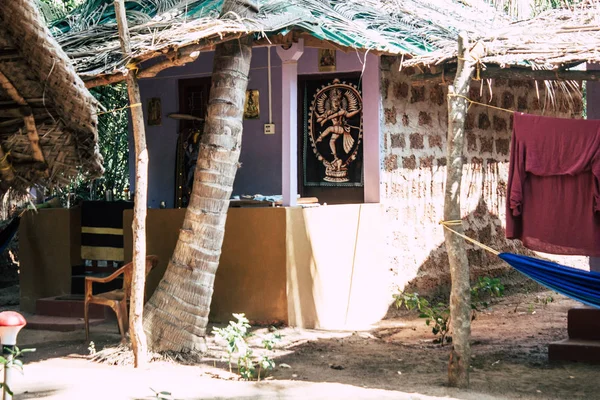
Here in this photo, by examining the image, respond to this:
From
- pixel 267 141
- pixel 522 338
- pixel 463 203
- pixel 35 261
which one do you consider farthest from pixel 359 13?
pixel 35 261

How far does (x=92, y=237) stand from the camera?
983cm

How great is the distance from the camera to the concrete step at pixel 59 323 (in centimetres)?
867

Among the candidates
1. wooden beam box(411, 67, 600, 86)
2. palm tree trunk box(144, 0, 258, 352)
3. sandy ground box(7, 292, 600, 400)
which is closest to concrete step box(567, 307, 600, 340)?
sandy ground box(7, 292, 600, 400)

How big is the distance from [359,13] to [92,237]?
3908mm

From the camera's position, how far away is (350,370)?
270 inches

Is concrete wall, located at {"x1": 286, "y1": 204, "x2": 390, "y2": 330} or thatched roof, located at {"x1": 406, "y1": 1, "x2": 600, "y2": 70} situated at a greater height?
thatched roof, located at {"x1": 406, "y1": 1, "x2": 600, "y2": 70}

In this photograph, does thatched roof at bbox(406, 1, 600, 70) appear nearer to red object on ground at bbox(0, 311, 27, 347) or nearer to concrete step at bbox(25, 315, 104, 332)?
red object on ground at bbox(0, 311, 27, 347)

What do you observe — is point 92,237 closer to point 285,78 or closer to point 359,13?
point 285,78

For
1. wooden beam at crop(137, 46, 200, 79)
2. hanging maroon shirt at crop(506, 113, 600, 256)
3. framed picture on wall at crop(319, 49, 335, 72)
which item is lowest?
hanging maroon shirt at crop(506, 113, 600, 256)

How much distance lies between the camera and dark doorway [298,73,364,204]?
9367mm

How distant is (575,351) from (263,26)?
3.64 meters

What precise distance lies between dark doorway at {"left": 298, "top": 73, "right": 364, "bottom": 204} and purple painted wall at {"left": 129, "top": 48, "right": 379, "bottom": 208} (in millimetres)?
237

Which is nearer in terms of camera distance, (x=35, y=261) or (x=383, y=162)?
(x=383, y=162)

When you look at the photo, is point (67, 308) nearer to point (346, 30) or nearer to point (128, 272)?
point (128, 272)
